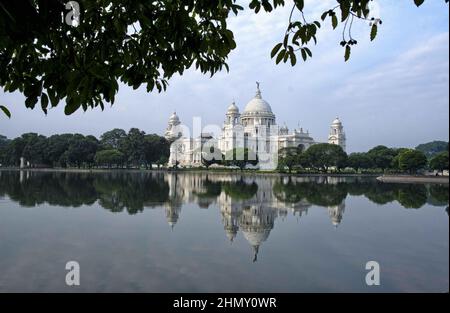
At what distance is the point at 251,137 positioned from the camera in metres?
79.6

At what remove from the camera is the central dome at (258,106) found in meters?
83.0

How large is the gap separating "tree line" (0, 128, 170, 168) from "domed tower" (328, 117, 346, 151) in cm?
3461

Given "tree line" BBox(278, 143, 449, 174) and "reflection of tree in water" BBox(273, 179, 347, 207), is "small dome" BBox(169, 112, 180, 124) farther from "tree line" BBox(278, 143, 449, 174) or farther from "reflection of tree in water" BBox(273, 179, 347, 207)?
"reflection of tree in water" BBox(273, 179, 347, 207)

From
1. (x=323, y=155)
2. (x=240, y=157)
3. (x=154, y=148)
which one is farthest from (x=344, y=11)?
(x=154, y=148)

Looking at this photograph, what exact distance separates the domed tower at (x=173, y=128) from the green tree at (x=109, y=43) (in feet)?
284

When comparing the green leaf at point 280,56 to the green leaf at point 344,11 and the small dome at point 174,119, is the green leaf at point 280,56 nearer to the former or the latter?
the green leaf at point 344,11

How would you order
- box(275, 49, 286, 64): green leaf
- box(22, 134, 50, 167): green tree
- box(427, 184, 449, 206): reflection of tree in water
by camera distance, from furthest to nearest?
box(22, 134, 50, 167): green tree, box(427, 184, 449, 206): reflection of tree in water, box(275, 49, 286, 64): green leaf

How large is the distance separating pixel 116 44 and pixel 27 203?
42.6 feet

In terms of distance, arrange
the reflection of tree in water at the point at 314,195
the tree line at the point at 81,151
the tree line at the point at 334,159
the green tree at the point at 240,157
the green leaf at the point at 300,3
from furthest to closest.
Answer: the tree line at the point at 81,151, the green tree at the point at 240,157, the tree line at the point at 334,159, the reflection of tree in water at the point at 314,195, the green leaf at the point at 300,3

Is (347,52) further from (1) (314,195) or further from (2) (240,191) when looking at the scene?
(2) (240,191)

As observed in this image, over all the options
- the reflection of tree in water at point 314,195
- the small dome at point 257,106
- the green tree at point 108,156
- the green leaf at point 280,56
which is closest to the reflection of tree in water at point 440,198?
the reflection of tree in water at point 314,195

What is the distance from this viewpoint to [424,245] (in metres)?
8.44

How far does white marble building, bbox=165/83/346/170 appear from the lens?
78.2 meters

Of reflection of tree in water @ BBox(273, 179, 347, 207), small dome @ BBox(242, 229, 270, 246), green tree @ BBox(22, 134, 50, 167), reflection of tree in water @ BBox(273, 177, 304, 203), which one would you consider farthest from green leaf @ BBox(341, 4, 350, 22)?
green tree @ BBox(22, 134, 50, 167)
